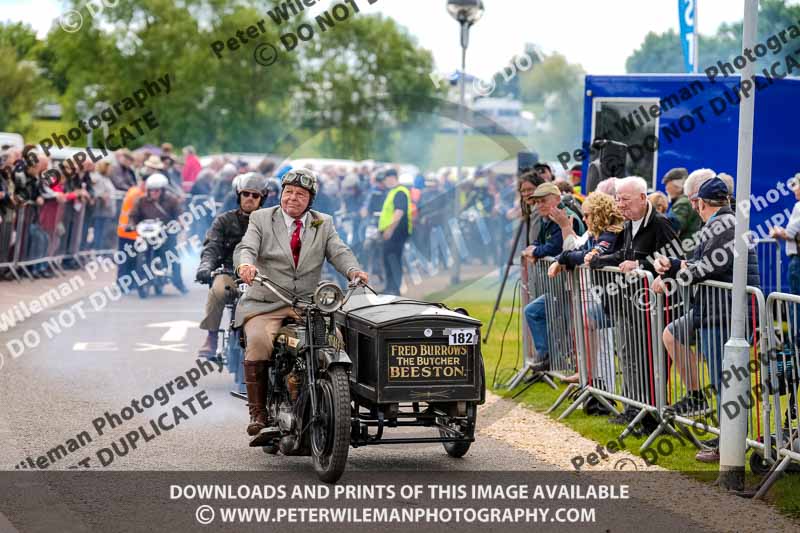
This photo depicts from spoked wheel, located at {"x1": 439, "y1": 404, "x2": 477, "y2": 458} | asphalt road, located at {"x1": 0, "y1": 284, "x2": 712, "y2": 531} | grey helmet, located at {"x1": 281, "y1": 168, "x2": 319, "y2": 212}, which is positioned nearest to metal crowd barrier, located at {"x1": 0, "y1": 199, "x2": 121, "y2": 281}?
asphalt road, located at {"x1": 0, "y1": 284, "x2": 712, "y2": 531}

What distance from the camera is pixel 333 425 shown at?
7719 mm

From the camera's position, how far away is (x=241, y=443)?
30.5 ft

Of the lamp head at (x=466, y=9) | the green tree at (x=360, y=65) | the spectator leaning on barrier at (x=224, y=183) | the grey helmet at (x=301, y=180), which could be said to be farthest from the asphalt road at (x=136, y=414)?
the green tree at (x=360, y=65)

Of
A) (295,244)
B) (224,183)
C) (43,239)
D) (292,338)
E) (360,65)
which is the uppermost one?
(360,65)

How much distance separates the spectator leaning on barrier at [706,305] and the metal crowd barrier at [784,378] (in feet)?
2.15

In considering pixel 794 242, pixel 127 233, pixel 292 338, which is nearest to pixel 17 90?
pixel 127 233

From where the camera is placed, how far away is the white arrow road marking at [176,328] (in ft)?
52.6

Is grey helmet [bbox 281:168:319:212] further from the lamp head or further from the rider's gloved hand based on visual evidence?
the lamp head

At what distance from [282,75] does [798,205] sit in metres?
48.8

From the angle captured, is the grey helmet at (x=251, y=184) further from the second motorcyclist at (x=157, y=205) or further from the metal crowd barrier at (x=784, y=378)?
the second motorcyclist at (x=157, y=205)

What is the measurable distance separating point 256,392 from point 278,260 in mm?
900

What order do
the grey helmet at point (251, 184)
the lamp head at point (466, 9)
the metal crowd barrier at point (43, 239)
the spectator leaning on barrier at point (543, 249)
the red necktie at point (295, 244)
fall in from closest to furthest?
the red necktie at point (295, 244)
the grey helmet at point (251, 184)
the spectator leaning on barrier at point (543, 249)
the lamp head at point (466, 9)
the metal crowd barrier at point (43, 239)

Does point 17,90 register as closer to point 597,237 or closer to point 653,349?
point 597,237

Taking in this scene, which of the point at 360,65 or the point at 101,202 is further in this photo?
the point at 360,65
